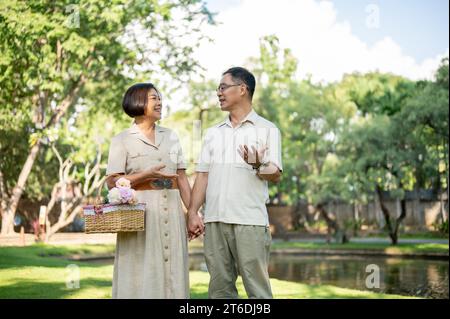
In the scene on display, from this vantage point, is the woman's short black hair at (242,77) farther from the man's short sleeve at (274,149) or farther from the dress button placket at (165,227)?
the dress button placket at (165,227)

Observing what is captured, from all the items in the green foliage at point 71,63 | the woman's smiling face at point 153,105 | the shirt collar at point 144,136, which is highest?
the green foliage at point 71,63

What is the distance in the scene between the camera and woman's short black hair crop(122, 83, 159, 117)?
3.33m

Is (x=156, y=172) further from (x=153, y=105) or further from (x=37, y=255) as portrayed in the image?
(x=37, y=255)

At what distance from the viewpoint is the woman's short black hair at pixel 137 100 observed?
333cm

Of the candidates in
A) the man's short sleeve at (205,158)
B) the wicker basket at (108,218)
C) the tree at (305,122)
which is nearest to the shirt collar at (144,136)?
the man's short sleeve at (205,158)

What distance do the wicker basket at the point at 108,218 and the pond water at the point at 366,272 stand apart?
7643 mm

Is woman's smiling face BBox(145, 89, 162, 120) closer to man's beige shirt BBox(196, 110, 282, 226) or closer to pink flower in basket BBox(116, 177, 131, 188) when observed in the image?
man's beige shirt BBox(196, 110, 282, 226)

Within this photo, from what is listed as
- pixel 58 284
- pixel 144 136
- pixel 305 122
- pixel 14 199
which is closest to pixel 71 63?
pixel 14 199

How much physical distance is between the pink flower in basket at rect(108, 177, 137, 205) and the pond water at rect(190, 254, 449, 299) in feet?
25.2

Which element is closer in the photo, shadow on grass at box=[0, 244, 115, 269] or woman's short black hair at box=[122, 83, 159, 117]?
woman's short black hair at box=[122, 83, 159, 117]

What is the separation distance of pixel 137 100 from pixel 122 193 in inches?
21.6

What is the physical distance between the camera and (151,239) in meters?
3.31

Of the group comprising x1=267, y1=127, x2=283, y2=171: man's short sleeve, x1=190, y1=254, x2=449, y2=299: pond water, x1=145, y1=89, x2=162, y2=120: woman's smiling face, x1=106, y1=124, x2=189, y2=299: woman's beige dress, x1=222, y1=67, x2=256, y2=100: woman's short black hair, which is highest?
x1=222, y1=67, x2=256, y2=100: woman's short black hair

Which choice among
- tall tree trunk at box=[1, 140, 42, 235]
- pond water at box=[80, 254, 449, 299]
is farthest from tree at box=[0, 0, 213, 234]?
pond water at box=[80, 254, 449, 299]
